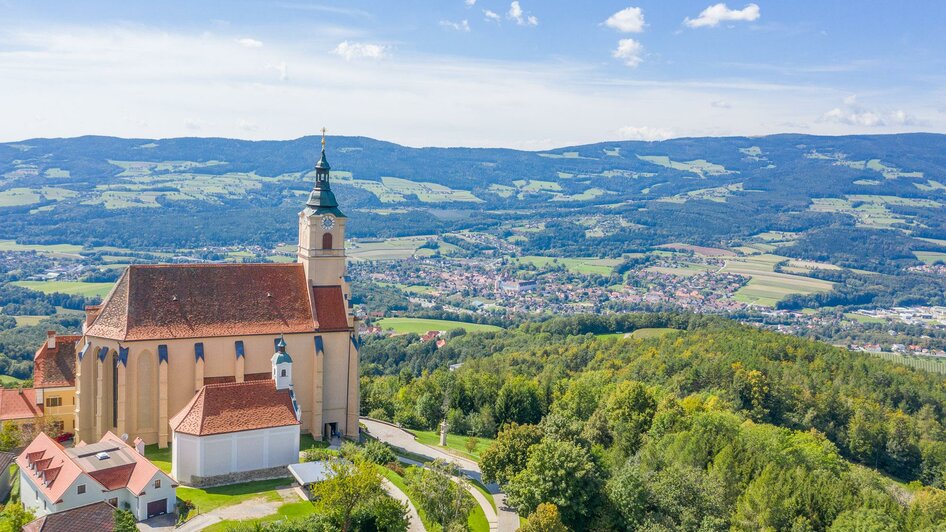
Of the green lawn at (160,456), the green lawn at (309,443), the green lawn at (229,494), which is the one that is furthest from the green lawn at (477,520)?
the green lawn at (160,456)

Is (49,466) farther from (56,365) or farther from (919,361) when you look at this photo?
(919,361)

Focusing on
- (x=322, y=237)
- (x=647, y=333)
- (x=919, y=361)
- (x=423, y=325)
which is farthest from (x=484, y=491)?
(x=919, y=361)

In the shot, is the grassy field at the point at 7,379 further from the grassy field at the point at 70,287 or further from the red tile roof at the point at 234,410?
the grassy field at the point at 70,287

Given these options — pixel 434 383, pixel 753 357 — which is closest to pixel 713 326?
pixel 753 357

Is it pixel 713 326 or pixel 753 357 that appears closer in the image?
pixel 753 357

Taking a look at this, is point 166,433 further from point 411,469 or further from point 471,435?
point 471,435

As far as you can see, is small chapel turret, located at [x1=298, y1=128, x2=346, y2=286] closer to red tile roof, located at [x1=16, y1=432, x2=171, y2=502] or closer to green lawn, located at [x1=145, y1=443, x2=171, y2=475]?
green lawn, located at [x1=145, y1=443, x2=171, y2=475]
